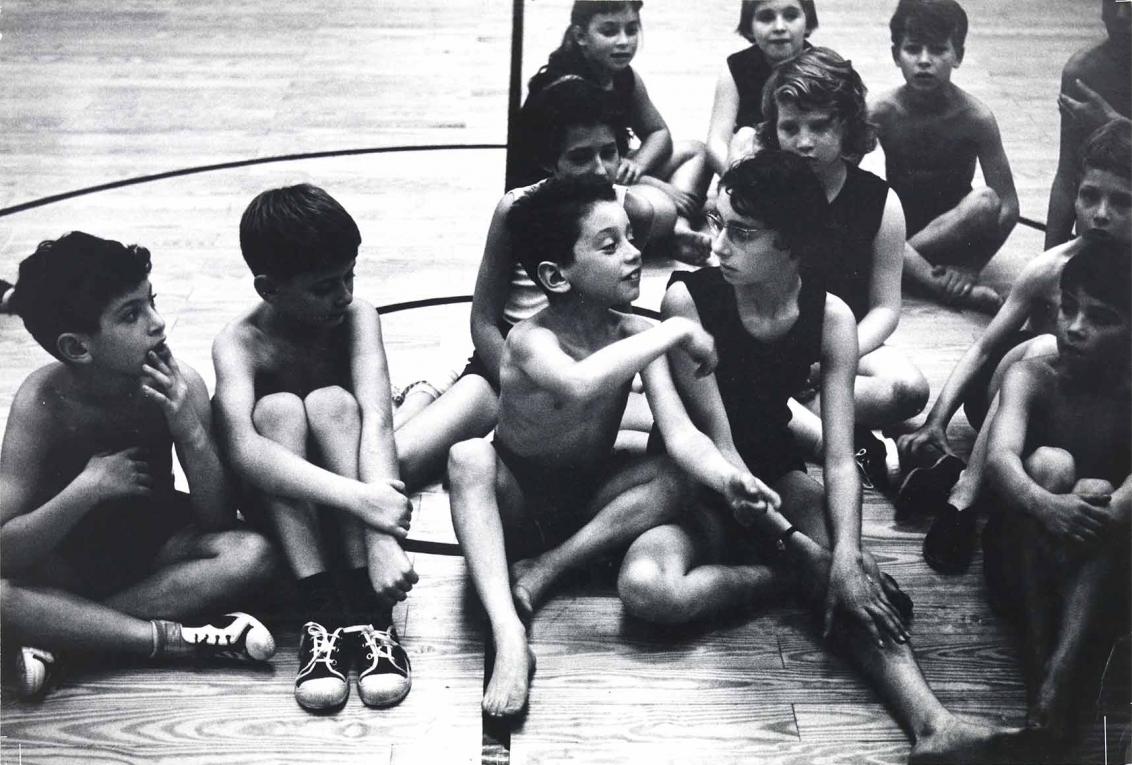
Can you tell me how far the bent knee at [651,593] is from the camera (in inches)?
58.4

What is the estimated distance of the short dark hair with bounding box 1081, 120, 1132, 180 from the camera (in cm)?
156

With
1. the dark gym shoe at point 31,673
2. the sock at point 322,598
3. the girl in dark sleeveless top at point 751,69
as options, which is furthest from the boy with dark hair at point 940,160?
the dark gym shoe at point 31,673

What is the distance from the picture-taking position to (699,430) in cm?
151

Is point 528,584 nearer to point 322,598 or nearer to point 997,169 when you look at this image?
point 322,598

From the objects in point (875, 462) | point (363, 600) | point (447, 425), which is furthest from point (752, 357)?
point (363, 600)

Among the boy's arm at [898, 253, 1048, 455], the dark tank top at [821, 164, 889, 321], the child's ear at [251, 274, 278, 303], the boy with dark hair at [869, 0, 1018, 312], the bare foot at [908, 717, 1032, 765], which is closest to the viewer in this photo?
the bare foot at [908, 717, 1032, 765]

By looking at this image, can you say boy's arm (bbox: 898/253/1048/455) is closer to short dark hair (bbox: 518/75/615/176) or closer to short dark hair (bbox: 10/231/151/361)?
short dark hair (bbox: 518/75/615/176)

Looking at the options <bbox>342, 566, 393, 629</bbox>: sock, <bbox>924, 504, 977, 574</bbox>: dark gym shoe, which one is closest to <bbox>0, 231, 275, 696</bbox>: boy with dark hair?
<bbox>342, 566, 393, 629</bbox>: sock

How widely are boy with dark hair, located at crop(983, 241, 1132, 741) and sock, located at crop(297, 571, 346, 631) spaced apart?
777 mm

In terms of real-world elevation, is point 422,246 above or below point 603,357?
below

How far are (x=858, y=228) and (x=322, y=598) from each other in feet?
2.98

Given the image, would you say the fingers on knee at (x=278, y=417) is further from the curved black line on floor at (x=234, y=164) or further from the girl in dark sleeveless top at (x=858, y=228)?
the curved black line on floor at (x=234, y=164)

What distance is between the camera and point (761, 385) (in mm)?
1556

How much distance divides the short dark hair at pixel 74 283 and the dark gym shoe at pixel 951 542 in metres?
1.01
